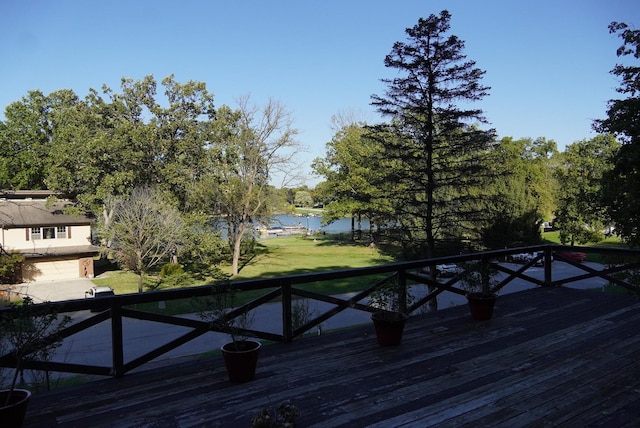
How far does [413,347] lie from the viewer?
471 centimetres

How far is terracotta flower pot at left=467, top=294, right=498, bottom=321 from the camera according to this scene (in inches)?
228

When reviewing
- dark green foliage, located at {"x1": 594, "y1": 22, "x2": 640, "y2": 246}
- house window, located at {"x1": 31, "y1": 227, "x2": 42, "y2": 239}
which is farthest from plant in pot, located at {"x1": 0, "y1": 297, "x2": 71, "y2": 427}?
house window, located at {"x1": 31, "y1": 227, "x2": 42, "y2": 239}

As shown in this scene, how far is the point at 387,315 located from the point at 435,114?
894 cm

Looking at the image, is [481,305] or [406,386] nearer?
[406,386]

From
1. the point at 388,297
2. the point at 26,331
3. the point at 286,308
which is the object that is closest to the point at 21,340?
the point at 26,331

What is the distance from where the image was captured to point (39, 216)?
2920 centimetres

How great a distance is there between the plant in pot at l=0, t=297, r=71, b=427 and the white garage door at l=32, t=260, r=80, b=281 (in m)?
30.8

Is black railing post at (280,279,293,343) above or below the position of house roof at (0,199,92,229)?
below

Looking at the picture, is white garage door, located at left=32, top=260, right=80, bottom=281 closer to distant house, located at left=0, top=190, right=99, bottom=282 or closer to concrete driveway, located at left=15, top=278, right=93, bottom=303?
distant house, located at left=0, top=190, right=99, bottom=282

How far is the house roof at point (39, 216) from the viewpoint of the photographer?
91.8 ft

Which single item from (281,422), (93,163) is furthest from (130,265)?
(281,422)

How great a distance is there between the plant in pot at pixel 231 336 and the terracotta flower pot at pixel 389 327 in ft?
4.97

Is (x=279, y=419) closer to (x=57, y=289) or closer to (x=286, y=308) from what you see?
(x=286, y=308)

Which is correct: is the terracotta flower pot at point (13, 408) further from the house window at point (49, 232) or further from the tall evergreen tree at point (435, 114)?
the house window at point (49, 232)
